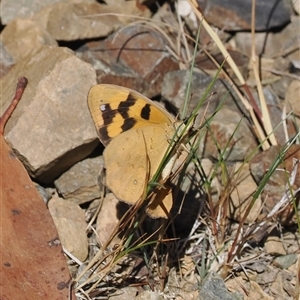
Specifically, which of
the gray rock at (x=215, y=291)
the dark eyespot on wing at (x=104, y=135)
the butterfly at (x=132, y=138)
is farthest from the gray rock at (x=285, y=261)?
the dark eyespot on wing at (x=104, y=135)

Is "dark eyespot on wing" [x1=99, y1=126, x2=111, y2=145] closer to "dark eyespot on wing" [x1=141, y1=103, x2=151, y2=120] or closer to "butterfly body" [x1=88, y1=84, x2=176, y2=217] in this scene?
"butterfly body" [x1=88, y1=84, x2=176, y2=217]

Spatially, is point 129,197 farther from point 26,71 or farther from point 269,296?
point 26,71

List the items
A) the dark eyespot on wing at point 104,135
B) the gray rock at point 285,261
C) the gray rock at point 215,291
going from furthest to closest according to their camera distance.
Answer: the gray rock at point 285,261 → the gray rock at point 215,291 → the dark eyespot on wing at point 104,135

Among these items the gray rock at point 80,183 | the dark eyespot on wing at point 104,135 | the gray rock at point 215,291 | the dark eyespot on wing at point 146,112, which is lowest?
the gray rock at point 215,291

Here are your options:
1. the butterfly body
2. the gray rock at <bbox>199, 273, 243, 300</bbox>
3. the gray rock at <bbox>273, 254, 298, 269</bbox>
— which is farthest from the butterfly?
the gray rock at <bbox>273, 254, 298, 269</bbox>

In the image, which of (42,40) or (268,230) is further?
(42,40)

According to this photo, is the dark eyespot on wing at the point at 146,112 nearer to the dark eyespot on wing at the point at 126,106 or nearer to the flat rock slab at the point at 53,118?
the dark eyespot on wing at the point at 126,106

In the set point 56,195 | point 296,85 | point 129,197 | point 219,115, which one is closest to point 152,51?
point 219,115

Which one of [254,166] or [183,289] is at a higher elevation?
[254,166]
